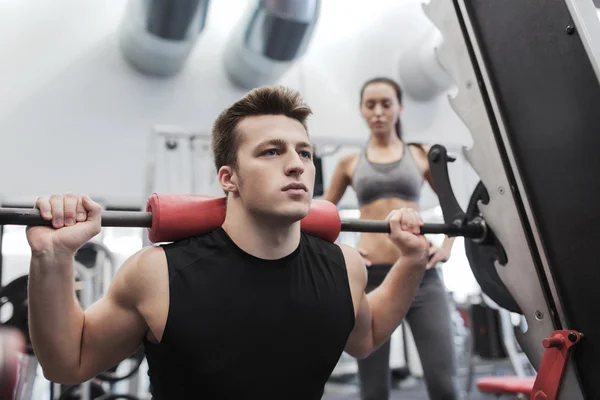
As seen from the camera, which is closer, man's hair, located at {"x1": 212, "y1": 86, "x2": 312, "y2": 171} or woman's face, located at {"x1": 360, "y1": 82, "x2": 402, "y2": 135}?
man's hair, located at {"x1": 212, "y1": 86, "x2": 312, "y2": 171}

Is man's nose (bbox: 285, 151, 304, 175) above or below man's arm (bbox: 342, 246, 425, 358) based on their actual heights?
above

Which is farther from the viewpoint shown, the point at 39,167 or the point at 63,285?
the point at 39,167

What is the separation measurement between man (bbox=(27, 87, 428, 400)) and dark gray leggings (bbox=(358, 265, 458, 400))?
0.72m

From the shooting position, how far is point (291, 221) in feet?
3.48

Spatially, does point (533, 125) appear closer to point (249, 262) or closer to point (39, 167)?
point (249, 262)

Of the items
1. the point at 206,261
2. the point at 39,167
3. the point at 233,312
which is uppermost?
the point at 39,167

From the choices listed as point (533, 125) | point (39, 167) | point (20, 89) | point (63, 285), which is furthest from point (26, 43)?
point (533, 125)

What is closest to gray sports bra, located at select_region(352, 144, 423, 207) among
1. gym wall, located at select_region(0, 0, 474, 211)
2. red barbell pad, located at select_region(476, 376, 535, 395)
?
red barbell pad, located at select_region(476, 376, 535, 395)

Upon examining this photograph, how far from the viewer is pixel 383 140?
215 centimetres

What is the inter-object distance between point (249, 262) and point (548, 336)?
2.10 ft

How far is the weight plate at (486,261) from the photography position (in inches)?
49.8

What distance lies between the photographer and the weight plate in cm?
126

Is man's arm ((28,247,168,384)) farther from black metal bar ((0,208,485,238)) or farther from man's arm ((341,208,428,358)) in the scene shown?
man's arm ((341,208,428,358))

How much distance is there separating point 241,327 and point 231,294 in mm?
67
